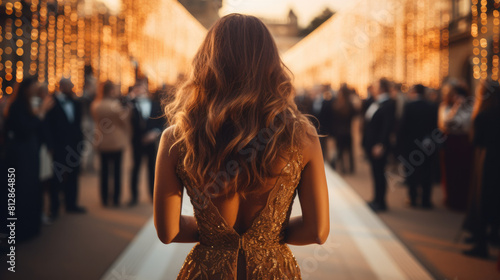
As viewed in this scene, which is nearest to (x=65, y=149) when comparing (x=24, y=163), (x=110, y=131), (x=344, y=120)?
(x=110, y=131)

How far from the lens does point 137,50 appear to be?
8.76 metres

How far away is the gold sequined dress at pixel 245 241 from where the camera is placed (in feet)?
4.42

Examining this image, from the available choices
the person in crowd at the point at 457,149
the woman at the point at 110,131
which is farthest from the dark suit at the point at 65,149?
the person in crowd at the point at 457,149

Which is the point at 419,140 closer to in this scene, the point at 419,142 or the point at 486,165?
the point at 419,142

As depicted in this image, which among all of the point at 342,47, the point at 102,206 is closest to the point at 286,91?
the point at 102,206

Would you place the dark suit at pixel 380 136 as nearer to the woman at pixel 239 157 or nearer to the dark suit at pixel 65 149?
the dark suit at pixel 65 149

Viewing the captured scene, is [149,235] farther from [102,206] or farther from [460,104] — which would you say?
[460,104]

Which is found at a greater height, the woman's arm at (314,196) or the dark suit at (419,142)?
the woman's arm at (314,196)

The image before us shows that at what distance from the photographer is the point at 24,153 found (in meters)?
4.57

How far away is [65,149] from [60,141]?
13cm

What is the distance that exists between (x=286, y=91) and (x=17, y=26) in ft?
15.8

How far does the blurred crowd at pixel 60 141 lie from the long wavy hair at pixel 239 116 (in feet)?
11.7

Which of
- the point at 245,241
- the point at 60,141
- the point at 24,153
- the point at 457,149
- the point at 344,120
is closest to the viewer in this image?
the point at 245,241

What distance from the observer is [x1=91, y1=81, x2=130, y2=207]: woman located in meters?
6.02
